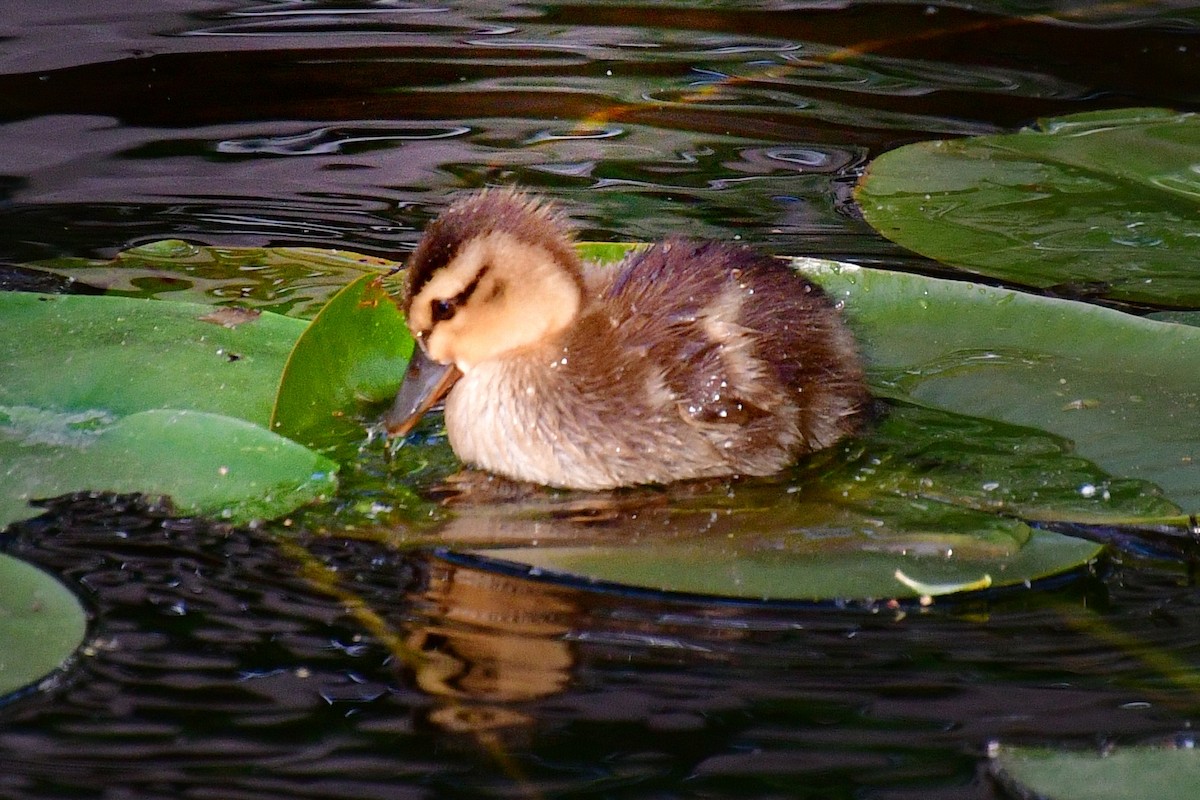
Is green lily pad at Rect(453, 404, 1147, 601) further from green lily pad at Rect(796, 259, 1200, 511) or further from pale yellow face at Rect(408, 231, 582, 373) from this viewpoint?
pale yellow face at Rect(408, 231, 582, 373)

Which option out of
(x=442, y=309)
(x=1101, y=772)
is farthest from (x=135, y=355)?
(x=1101, y=772)

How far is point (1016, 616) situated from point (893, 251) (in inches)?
79.8

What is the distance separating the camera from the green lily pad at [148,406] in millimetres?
2836

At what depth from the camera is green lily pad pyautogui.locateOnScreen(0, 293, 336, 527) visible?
284 centimetres

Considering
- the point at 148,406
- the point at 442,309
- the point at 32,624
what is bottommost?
the point at 32,624

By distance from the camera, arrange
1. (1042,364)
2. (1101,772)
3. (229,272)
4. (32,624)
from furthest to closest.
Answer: (229,272) → (1042,364) → (32,624) → (1101,772)

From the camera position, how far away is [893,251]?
4484mm

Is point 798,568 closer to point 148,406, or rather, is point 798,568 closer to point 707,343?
point 707,343

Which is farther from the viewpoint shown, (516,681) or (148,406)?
(148,406)

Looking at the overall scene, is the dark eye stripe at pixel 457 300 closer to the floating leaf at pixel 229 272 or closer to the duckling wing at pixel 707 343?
the duckling wing at pixel 707 343

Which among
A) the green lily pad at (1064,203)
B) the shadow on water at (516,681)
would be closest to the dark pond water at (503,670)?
the shadow on water at (516,681)

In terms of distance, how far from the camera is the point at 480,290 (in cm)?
327

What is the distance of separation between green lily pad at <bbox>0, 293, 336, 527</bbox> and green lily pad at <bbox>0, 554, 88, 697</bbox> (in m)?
0.24

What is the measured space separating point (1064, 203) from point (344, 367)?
2.19 metres
